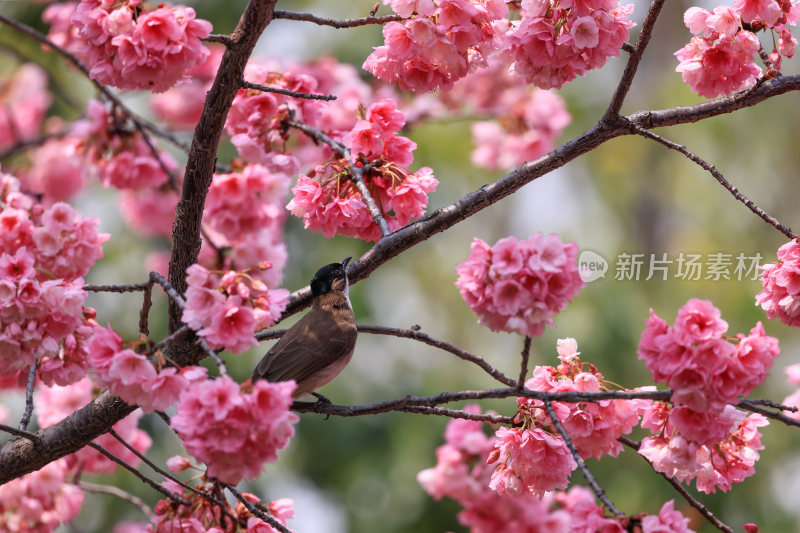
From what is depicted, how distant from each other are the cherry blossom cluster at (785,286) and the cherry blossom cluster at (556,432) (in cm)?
44

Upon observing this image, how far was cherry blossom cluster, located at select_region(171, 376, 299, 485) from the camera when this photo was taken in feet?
5.00

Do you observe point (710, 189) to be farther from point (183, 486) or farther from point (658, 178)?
point (183, 486)

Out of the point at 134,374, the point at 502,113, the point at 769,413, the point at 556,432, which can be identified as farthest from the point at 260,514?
the point at 502,113

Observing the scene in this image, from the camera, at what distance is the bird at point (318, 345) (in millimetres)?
2672

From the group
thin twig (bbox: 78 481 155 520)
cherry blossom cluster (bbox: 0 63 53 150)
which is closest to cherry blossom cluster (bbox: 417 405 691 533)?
thin twig (bbox: 78 481 155 520)

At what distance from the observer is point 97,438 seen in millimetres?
3361

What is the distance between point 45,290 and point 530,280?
116 cm

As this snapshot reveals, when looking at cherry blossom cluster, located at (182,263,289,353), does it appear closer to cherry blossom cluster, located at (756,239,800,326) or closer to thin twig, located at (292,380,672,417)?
thin twig, located at (292,380,672,417)

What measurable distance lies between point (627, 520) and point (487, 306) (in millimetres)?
533

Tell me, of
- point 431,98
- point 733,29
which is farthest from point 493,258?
point 431,98

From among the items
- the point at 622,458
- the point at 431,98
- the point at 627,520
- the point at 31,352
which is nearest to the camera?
the point at 627,520

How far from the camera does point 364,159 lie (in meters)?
2.54

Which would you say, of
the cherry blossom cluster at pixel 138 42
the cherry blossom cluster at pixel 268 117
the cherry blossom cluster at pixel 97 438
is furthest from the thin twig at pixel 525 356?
the cherry blossom cluster at pixel 97 438

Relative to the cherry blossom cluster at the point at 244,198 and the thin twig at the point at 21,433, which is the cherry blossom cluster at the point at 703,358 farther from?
the cherry blossom cluster at the point at 244,198
